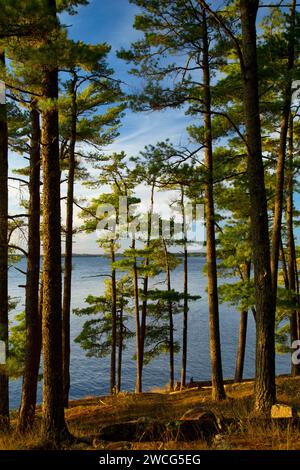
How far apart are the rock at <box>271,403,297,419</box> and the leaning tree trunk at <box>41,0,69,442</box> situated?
367 cm

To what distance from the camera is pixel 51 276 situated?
23.1ft

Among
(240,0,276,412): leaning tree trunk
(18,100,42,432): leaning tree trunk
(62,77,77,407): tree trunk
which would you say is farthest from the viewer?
(62,77,77,407): tree trunk

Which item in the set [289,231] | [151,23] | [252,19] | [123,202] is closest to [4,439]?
[252,19]

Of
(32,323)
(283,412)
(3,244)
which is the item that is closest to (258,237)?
(283,412)

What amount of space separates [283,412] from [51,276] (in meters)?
4.71

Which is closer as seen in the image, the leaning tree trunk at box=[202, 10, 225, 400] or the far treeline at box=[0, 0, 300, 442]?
the far treeline at box=[0, 0, 300, 442]

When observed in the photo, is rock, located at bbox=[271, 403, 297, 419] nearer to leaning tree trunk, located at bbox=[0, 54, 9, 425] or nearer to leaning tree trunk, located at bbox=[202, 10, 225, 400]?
leaning tree trunk, located at bbox=[202, 10, 225, 400]

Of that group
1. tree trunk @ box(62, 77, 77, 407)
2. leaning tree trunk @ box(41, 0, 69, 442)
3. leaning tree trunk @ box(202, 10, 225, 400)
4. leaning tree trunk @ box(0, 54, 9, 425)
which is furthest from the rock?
tree trunk @ box(62, 77, 77, 407)

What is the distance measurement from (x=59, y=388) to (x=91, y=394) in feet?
60.7

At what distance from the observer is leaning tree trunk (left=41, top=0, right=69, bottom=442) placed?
688 cm

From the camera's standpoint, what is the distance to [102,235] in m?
21.9

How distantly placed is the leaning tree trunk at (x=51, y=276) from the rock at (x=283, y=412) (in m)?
3.67

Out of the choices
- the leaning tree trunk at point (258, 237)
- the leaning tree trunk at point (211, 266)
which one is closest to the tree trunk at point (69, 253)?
the leaning tree trunk at point (211, 266)

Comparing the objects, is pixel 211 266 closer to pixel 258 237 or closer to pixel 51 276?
pixel 258 237
